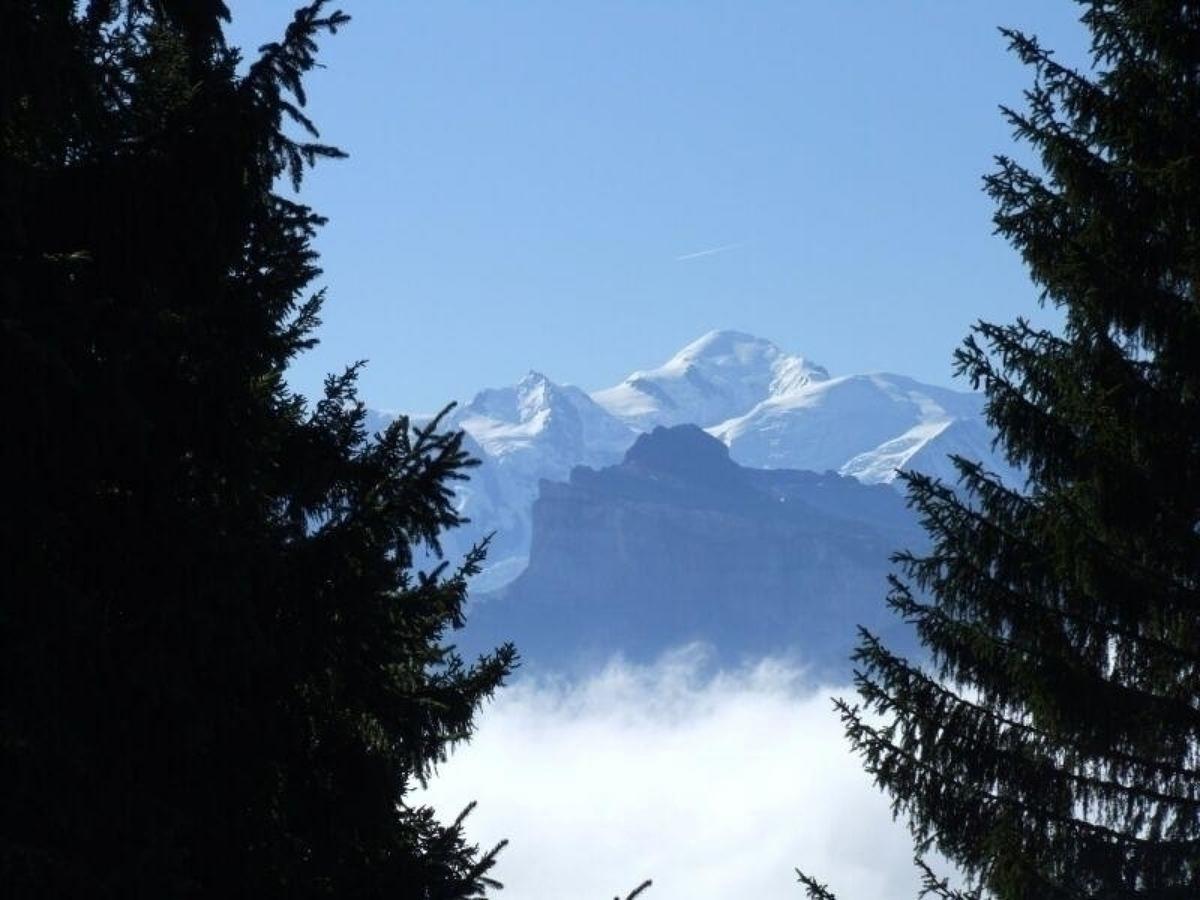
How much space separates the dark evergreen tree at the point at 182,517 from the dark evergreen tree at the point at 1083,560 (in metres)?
4.17

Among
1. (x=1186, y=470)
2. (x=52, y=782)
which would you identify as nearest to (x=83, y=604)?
(x=52, y=782)

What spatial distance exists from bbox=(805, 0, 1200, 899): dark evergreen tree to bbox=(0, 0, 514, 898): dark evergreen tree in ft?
13.7

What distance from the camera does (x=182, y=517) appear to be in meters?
7.55

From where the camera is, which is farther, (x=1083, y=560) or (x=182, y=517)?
(x=1083, y=560)

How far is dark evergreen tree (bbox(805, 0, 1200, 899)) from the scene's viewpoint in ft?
36.7

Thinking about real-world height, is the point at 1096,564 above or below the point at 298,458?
above

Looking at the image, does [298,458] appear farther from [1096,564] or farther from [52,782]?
[1096,564]

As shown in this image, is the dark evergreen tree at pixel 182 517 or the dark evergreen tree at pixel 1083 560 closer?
the dark evergreen tree at pixel 182 517

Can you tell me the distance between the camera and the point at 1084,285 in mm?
11500

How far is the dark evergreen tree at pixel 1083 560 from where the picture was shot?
11188mm

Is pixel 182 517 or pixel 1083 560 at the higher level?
pixel 1083 560

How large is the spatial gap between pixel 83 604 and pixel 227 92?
2.75 m

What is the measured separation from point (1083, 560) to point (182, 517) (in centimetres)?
637

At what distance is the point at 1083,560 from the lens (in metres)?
11.0
